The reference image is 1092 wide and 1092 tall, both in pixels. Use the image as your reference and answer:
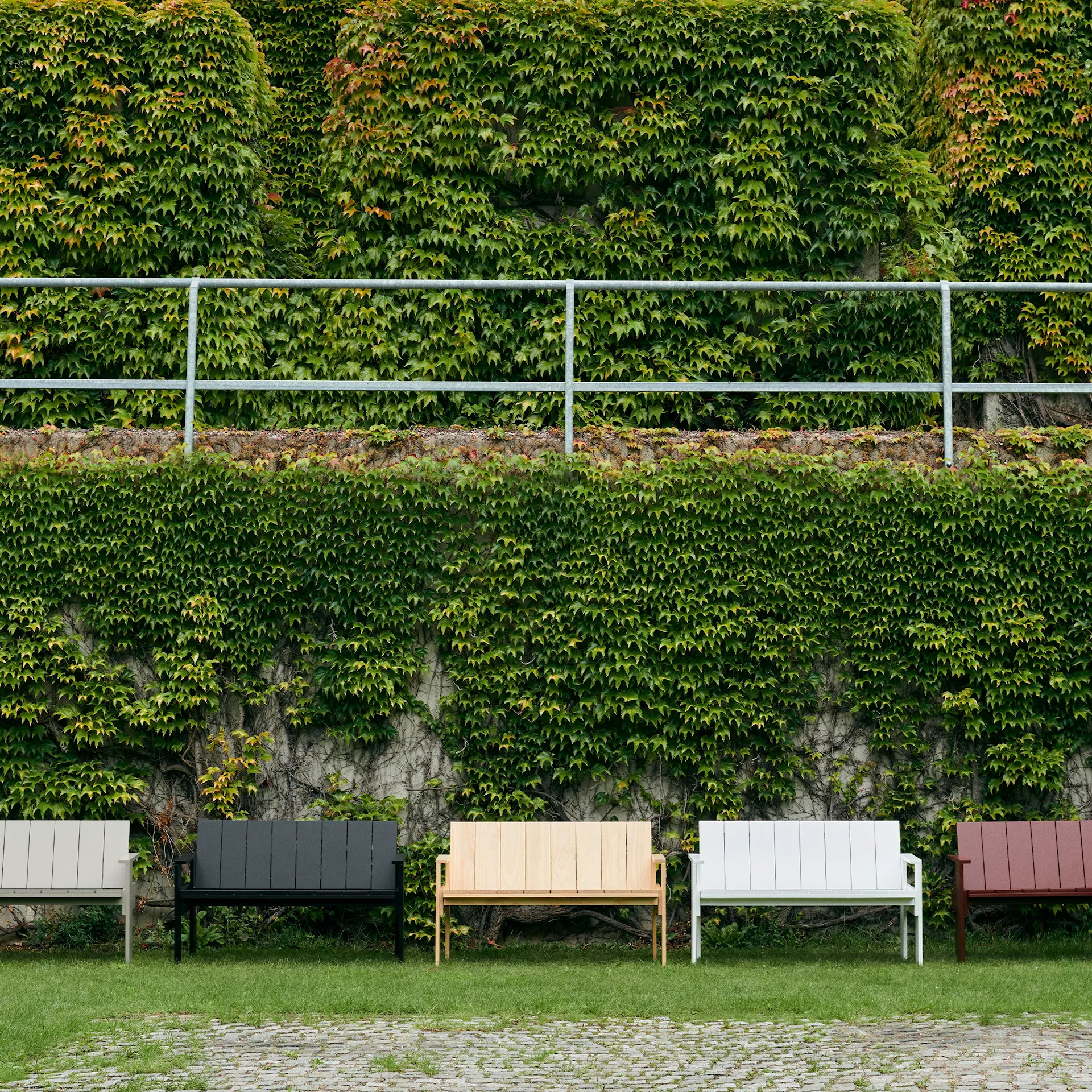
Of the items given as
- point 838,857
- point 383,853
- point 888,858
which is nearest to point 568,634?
point 383,853

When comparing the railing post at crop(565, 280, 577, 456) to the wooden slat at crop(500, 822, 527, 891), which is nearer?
the wooden slat at crop(500, 822, 527, 891)

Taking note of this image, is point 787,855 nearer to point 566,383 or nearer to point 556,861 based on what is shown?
point 556,861

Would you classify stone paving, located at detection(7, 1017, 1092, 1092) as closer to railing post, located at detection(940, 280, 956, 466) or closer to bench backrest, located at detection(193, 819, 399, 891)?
bench backrest, located at detection(193, 819, 399, 891)

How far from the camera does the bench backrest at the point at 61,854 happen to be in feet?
27.4

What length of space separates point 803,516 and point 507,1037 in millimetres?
4454

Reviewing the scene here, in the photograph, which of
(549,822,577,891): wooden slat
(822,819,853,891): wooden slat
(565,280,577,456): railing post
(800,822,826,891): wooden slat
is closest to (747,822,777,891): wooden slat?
(800,822,826,891): wooden slat

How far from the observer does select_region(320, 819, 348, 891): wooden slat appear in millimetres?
8250

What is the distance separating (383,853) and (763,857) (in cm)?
240

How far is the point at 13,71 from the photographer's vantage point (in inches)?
464

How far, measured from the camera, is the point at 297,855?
8.34 meters

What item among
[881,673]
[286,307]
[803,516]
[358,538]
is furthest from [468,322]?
[881,673]

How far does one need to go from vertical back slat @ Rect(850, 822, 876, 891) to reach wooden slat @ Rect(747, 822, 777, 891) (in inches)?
19.6

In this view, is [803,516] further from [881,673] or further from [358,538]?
[358,538]

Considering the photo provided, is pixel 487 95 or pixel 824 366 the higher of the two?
pixel 487 95
